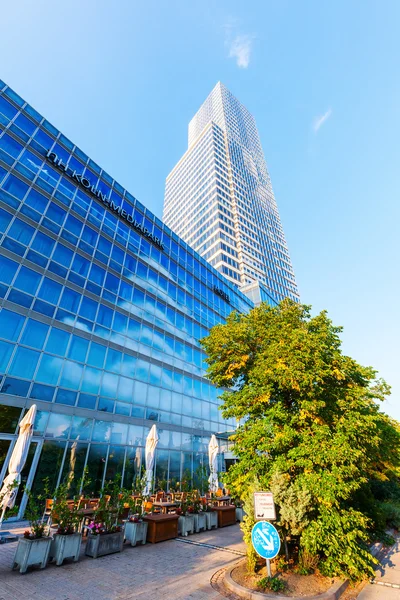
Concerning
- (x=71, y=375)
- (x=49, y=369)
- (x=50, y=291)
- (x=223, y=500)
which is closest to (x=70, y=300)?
(x=50, y=291)

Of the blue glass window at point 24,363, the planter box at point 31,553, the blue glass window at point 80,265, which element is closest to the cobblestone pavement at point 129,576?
the planter box at point 31,553

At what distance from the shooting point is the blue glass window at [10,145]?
1630 cm

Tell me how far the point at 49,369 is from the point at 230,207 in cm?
7203

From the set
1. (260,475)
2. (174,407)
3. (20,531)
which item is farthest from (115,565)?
(174,407)

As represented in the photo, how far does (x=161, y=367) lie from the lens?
21.7 metres

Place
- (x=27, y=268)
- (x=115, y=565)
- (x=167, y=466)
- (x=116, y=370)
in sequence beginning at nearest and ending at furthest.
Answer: (x=115, y=565) < (x=27, y=268) < (x=116, y=370) < (x=167, y=466)

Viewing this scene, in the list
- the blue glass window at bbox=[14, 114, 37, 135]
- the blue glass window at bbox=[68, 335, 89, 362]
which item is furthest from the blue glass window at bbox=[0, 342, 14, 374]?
the blue glass window at bbox=[14, 114, 37, 135]

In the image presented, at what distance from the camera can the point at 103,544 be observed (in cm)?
795

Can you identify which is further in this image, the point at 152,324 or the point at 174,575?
the point at 152,324

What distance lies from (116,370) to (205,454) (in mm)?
11017

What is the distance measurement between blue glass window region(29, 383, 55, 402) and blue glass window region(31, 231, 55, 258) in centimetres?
741

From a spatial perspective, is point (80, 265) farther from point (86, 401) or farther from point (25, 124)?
point (25, 124)

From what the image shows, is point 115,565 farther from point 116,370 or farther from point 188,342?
point 188,342

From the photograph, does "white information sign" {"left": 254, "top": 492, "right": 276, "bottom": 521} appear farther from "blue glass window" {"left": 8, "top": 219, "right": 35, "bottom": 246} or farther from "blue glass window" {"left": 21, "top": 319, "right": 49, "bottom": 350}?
"blue glass window" {"left": 8, "top": 219, "right": 35, "bottom": 246}
